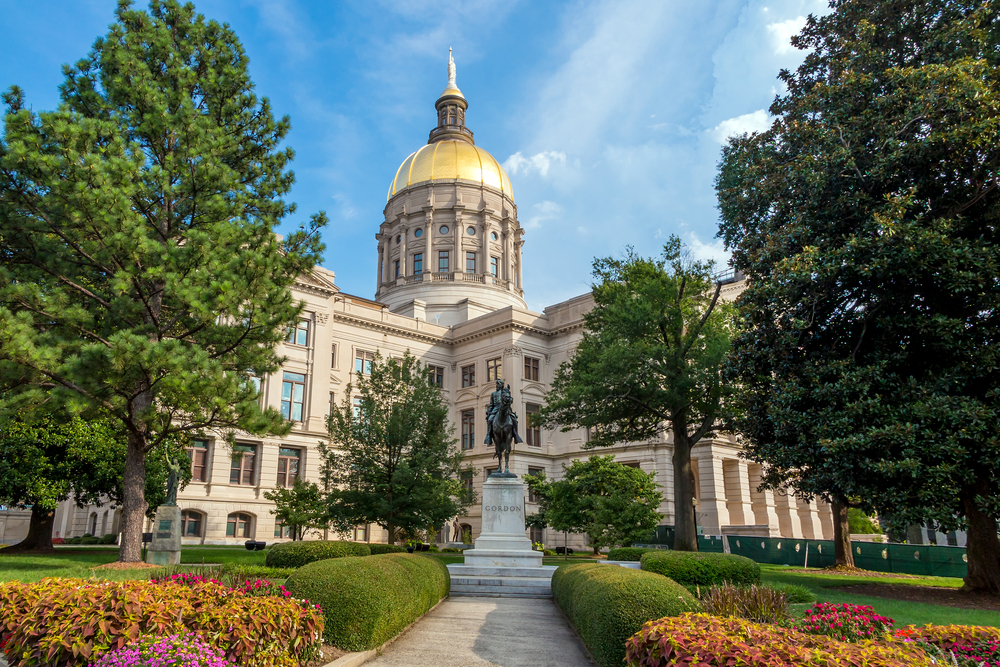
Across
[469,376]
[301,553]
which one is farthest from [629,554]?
[469,376]

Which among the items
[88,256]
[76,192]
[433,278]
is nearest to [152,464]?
[88,256]

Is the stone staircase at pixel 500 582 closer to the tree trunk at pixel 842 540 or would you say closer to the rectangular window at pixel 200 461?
the tree trunk at pixel 842 540

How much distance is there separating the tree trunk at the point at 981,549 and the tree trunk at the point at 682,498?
902cm

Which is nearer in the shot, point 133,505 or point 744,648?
point 744,648

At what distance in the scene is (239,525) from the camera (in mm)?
42812

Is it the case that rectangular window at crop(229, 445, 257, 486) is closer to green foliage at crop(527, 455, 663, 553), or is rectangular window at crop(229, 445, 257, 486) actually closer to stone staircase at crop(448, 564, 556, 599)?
green foliage at crop(527, 455, 663, 553)

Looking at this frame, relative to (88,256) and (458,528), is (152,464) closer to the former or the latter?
(88,256)

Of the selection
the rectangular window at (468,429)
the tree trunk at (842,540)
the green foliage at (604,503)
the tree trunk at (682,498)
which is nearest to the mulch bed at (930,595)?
the tree trunk at (682,498)

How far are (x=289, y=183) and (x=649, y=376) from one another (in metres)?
14.6

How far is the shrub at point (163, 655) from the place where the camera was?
629cm

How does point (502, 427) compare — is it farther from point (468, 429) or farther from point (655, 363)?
point (468, 429)

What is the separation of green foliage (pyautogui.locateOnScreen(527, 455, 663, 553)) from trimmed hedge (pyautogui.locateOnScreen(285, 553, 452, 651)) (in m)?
22.2

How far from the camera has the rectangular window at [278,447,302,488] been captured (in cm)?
4550

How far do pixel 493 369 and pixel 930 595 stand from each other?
4001 centimetres
